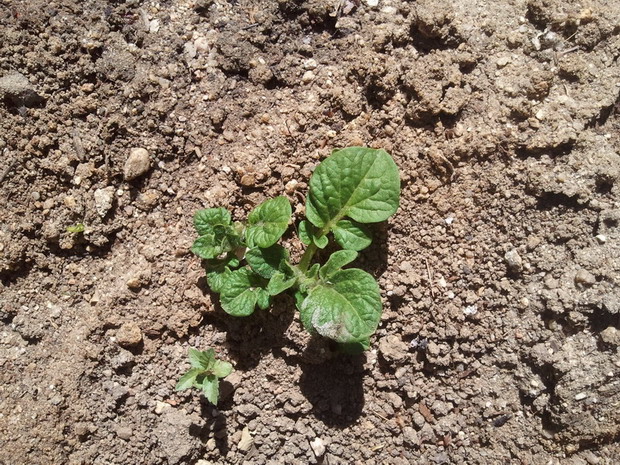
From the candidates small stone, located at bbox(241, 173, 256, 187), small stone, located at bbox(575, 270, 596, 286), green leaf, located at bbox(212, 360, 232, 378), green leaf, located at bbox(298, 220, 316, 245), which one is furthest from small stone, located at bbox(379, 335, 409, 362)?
small stone, located at bbox(241, 173, 256, 187)

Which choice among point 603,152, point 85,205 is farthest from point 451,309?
point 85,205

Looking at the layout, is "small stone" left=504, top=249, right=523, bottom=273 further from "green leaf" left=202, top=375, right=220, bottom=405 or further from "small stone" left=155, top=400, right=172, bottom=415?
"small stone" left=155, top=400, right=172, bottom=415

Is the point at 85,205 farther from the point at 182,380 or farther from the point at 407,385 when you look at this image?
the point at 407,385

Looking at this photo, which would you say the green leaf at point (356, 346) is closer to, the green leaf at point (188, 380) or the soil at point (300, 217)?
the soil at point (300, 217)

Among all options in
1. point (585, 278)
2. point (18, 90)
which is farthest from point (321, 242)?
point (18, 90)

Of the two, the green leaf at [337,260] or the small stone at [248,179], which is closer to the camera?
the green leaf at [337,260]

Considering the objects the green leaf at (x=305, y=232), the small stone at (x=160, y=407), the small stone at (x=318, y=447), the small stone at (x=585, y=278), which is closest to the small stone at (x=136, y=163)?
the green leaf at (x=305, y=232)

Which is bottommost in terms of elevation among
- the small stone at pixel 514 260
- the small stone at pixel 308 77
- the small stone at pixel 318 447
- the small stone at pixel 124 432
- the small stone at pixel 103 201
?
the small stone at pixel 318 447
